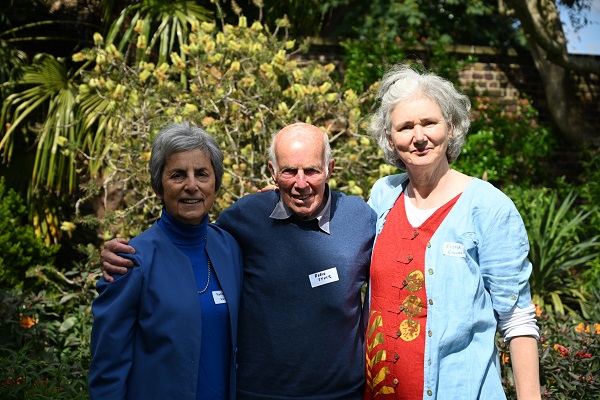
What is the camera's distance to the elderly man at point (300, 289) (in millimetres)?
2834

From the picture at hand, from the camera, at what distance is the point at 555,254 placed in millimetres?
6918

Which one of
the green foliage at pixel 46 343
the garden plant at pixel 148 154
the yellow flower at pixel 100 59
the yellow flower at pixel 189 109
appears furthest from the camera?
the yellow flower at pixel 100 59

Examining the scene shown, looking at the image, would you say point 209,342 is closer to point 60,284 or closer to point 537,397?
point 537,397

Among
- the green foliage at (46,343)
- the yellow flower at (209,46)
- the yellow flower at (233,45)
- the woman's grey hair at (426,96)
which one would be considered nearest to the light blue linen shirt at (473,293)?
the woman's grey hair at (426,96)

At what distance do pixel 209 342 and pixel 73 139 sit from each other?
5201mm

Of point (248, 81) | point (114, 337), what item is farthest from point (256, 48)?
point (114, 337)

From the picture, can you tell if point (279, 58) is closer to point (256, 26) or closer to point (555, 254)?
point (256, 26)

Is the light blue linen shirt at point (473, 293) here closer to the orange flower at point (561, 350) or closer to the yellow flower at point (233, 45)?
the orange flower at point (561, 350)

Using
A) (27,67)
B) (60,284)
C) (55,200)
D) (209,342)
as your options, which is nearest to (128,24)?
(27,67)

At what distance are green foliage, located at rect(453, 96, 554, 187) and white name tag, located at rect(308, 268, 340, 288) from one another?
5.70 m

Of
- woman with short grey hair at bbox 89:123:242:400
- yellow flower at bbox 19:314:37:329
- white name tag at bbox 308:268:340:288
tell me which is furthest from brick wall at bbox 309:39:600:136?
woman with short grey hair at bbox 89:123:242:400

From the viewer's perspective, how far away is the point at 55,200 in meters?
7.87

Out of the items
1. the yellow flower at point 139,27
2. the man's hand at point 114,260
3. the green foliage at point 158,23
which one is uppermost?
the green foliage at point 158,23

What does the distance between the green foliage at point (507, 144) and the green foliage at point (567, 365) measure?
387 cm
